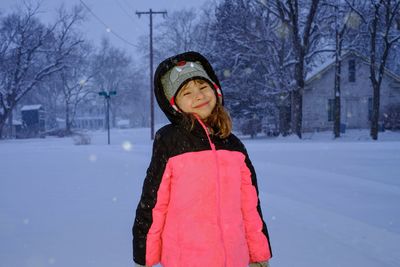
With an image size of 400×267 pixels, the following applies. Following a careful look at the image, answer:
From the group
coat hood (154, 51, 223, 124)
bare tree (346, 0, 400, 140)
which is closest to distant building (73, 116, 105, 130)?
bare tree (346, 0, 400, 140)

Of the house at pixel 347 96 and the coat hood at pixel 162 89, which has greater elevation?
the house at pixel 347 96

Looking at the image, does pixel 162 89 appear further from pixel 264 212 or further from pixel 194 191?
pixel 264 212

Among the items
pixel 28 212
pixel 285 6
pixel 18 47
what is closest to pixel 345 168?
pixel 28 212

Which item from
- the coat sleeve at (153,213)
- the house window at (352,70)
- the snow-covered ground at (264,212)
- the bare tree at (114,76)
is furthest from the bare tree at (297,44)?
the bare tree at (114,76)

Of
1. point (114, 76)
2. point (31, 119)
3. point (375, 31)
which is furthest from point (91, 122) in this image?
point (375, 31)

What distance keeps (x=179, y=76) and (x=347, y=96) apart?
1197 inches

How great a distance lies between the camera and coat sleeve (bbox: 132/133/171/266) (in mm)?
2016

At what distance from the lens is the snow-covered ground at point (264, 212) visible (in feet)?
10.1

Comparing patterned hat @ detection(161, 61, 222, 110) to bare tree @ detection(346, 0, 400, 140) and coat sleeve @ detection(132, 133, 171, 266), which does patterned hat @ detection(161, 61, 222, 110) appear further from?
bare tree @ detection(346, 0, 400, 140)

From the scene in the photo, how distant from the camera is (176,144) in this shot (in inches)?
82.2

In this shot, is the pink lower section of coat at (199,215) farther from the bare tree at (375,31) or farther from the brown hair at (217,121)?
the bare tree at (375,31)

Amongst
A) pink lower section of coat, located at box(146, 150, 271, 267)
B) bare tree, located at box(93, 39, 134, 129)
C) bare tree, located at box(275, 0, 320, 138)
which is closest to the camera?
pink lower section of coat, located at box(146, 150, 271, 267)

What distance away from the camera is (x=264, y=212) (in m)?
4.40

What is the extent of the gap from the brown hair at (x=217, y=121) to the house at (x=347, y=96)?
2857cm
